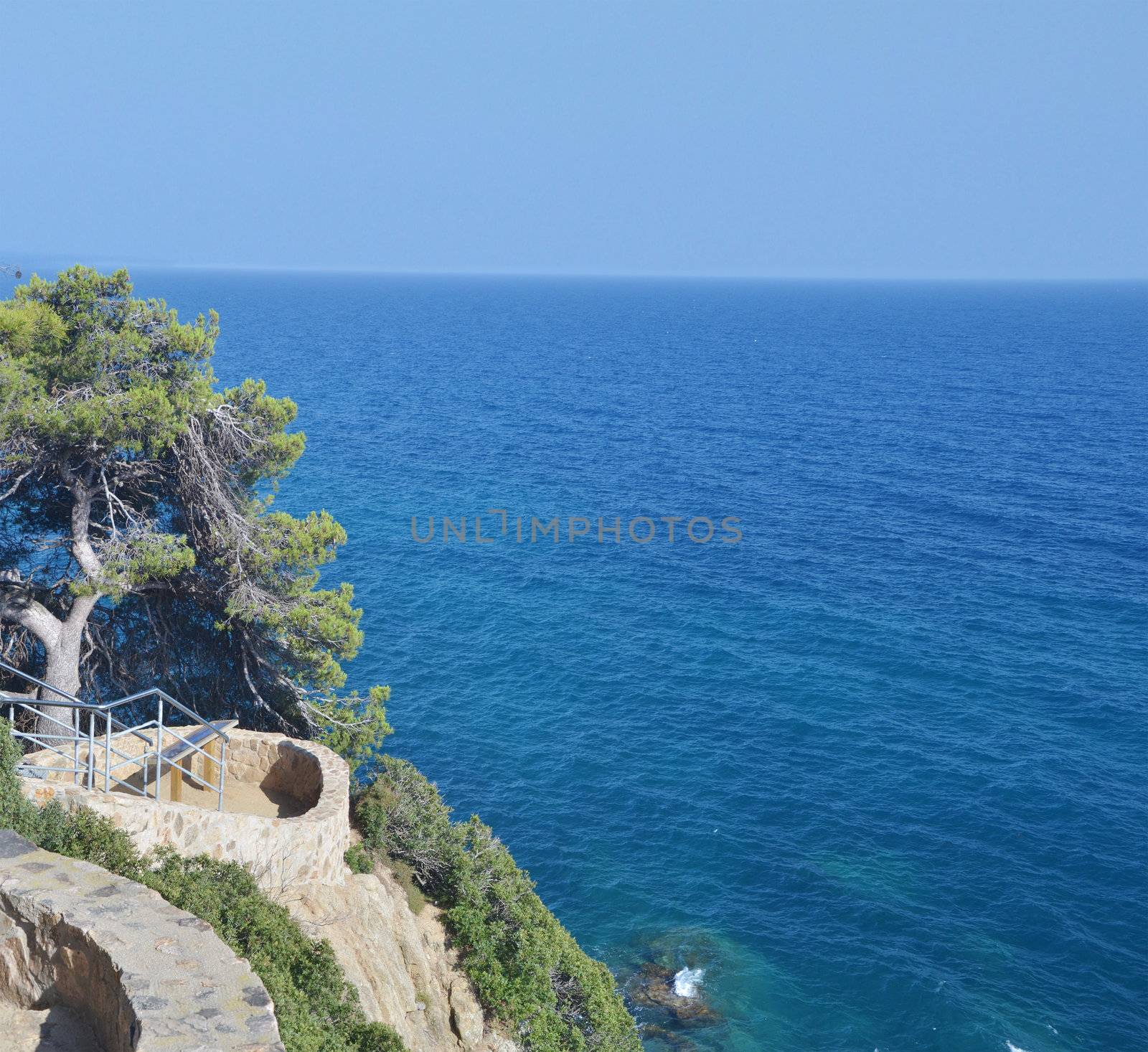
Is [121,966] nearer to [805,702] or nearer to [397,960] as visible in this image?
[397,960]

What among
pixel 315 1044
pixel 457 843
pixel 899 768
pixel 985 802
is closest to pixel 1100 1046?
pixel 985 802

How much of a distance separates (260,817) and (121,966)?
6.46 meters

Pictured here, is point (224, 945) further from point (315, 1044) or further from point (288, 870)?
point (288, 870)

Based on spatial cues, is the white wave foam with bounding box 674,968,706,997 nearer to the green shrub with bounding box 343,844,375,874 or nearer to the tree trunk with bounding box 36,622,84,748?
the green shrub with bounding box 343,844,375,874

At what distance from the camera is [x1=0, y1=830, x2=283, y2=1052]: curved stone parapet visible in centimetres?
1202

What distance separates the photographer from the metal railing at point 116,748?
18.8 m

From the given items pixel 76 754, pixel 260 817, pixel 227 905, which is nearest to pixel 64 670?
pixel 76 754

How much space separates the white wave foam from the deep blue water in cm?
35

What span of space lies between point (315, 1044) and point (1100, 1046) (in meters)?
22.2

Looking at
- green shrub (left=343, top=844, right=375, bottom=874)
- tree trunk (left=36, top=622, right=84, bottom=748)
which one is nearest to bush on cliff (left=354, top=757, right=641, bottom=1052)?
green shrub (left=343, top=844, right=375, bottom=874)

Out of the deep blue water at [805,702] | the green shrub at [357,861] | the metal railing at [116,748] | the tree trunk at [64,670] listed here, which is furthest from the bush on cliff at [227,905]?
the deep blue water at [805,702]

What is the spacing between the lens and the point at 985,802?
121 feet

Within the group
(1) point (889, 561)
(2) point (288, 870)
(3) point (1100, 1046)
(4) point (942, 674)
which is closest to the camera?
(2) point (288, 870)

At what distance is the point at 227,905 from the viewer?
56.1ft
